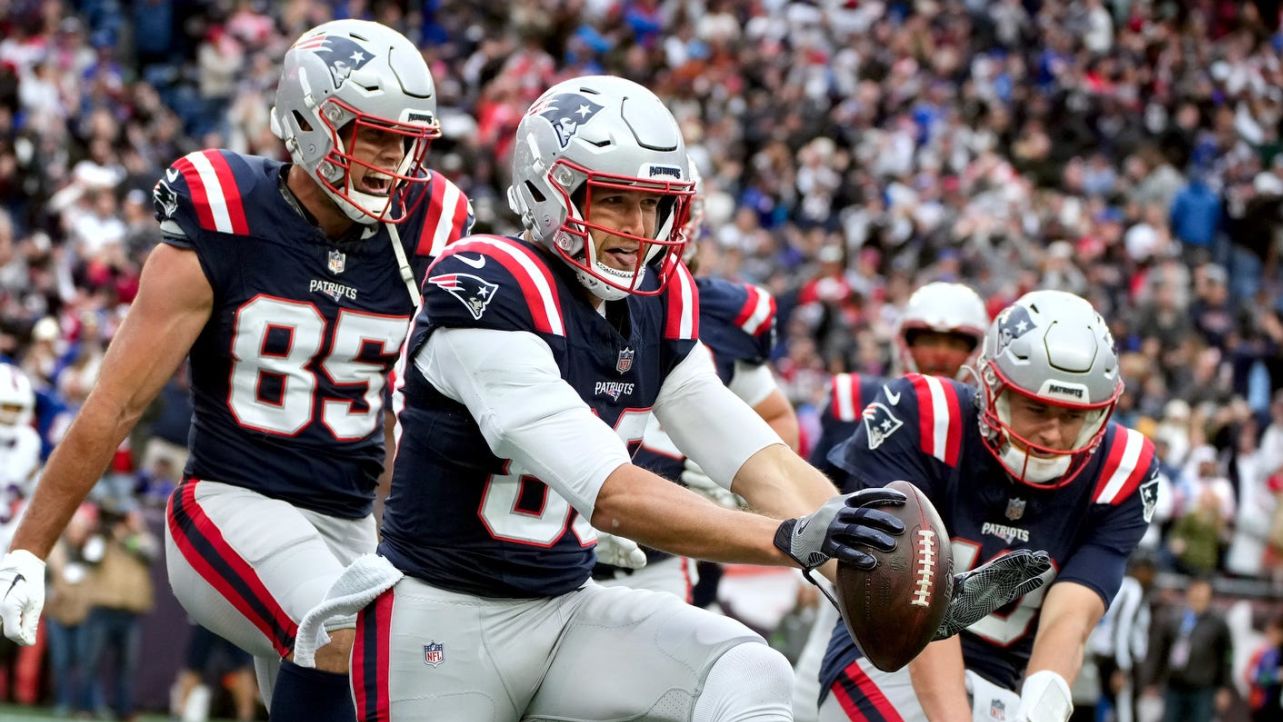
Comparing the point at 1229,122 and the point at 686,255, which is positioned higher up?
the point at 686,255

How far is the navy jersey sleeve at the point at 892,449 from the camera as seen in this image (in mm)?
4645

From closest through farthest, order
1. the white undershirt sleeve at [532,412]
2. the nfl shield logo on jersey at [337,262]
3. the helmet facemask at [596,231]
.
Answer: the white undershirt sleeve at [532,412] < the helmet facemask at [596,231] < the nfl shield logo on jersey at [337,262]

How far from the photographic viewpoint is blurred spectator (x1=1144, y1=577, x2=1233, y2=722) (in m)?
11.1

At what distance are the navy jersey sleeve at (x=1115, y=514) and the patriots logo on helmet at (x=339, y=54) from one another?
7.26 ft

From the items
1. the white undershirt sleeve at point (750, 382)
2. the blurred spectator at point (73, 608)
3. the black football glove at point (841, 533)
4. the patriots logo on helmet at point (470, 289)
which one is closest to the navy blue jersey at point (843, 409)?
the white undershirt sleeve at point (750, 382)

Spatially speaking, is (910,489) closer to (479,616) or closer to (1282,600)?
(479,616)

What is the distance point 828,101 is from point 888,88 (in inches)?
31.9

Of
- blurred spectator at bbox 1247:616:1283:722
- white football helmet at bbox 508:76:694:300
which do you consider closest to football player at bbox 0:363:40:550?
white football helmet at bbox 508:76:694:300

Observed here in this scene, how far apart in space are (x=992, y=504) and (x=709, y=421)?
1.13m

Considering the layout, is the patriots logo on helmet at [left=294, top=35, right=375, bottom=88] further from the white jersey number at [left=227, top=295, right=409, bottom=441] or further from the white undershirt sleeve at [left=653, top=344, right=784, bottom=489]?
the white undershirt sleeve at [left=653, top=344, right=784, bottom=489]

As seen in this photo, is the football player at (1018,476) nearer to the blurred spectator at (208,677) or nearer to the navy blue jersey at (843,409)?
the navy blue jersey at (843,409)

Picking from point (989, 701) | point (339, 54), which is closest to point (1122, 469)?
point (989, 701)

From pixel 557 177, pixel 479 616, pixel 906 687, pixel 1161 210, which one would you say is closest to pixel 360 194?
pixel 557 177

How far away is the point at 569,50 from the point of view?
19016 millimetres
